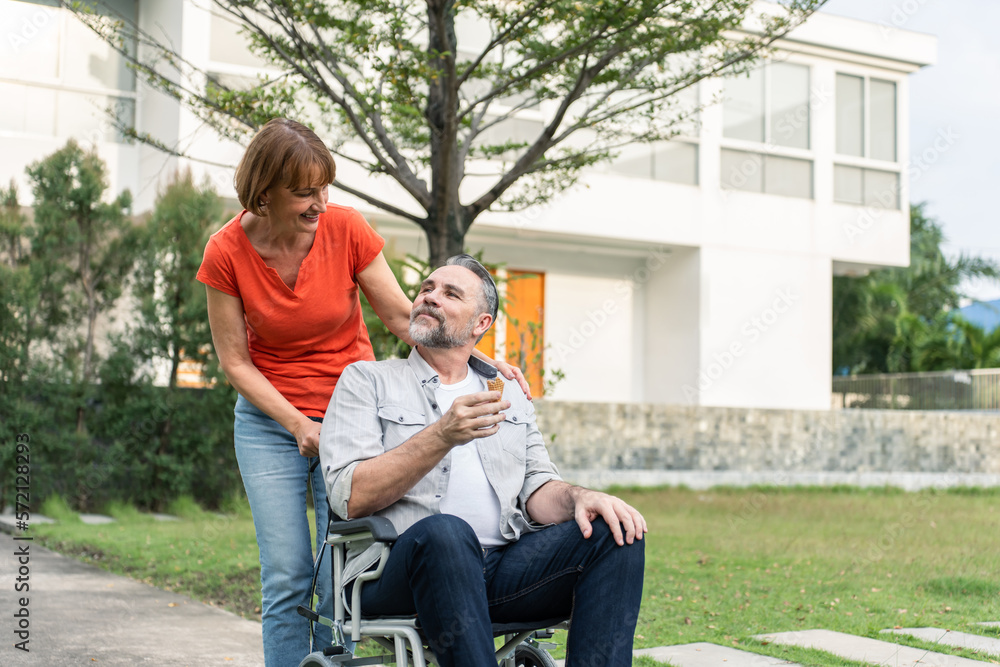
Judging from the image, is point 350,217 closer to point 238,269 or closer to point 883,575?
point 238,269

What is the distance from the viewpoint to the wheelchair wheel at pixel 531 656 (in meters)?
2.69

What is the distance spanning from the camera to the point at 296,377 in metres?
3.08

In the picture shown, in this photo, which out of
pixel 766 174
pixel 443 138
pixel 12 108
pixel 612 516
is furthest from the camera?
pixel 766 174

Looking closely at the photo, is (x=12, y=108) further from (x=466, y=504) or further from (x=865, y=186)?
(x=865, y=186)

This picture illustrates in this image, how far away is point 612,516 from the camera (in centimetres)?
247

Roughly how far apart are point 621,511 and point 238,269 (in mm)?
1320

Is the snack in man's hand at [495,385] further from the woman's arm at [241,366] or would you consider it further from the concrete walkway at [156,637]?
the concrete walkway at [156,637]

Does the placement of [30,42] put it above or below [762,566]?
above

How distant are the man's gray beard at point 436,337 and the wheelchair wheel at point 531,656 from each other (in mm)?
863

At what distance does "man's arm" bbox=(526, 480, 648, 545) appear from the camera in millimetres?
2467

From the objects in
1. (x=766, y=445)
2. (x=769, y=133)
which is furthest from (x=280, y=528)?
(x=769, y=133)

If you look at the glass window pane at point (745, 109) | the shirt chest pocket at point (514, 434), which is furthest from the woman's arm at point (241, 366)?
the glass window pane at point (745, 109)

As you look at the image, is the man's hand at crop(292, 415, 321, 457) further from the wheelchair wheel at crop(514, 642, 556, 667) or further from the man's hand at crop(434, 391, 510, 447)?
the wheelchair wheel at crop(514, 642, 556, 667)

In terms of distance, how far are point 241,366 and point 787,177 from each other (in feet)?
48.6
